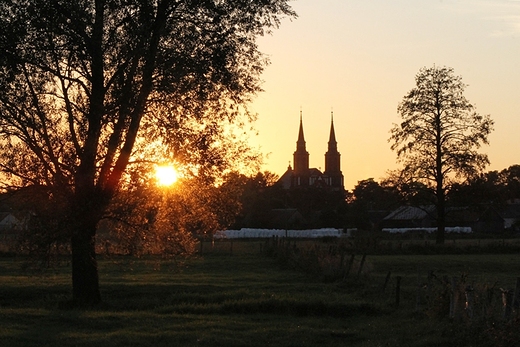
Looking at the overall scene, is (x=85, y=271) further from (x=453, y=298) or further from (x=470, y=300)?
(x=470, y=300)

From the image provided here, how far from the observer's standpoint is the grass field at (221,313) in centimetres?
1855

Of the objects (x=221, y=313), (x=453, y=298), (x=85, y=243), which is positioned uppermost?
(x=85, y=243)

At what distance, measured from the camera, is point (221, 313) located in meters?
24.4

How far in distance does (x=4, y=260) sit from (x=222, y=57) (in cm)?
3204

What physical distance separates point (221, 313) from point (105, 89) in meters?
7.47

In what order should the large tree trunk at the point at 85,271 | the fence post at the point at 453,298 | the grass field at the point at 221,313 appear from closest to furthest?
1. the grass field at the point at 221,313
2. the fence post at the point at 453,298
3. the large tree trunk at the point at 85,271

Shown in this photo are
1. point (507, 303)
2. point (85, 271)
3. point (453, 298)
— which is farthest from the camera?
point (85, 271)

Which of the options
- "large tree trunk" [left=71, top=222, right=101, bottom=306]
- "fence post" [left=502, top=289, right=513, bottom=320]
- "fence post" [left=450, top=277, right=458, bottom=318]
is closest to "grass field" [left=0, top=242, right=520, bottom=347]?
"fence post" [left=450, top=277, right=458, bottom=318]

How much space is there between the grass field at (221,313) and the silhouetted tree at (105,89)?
9.66 ft

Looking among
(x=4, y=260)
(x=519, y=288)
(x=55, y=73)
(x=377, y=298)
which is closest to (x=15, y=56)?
(x=55, y=73)

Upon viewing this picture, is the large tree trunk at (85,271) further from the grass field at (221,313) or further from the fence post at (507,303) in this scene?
the fence post at (507,303)

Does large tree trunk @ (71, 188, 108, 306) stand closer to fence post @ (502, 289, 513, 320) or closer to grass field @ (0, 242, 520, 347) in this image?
grass field @ (0, 242, 520, 347)

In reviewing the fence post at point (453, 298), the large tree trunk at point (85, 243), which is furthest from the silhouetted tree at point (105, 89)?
the fence post at point (453, 298)

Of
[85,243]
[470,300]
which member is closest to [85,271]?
[85,243]
